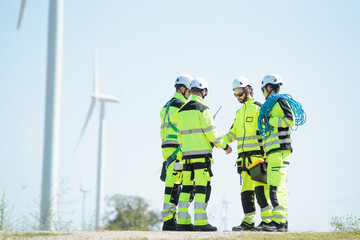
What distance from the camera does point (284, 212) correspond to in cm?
1213

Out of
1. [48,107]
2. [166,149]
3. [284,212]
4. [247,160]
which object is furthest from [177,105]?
[48,107]

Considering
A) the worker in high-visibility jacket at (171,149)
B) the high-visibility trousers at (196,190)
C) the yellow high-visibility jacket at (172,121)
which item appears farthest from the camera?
the yellow high-visibility jacket at (172,121)

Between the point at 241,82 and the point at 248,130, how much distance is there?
0.97m

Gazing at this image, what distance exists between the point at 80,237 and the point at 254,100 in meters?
4.53

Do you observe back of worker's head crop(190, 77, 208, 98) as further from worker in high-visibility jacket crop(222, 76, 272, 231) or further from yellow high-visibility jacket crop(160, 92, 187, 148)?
yellow high-visibility jacket crop(160, 92, 187, 148)

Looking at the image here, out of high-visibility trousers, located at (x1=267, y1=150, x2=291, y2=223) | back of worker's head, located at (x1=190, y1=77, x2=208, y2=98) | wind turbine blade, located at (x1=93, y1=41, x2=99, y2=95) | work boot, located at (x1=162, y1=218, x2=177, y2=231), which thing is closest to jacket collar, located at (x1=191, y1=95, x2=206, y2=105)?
back of worker's head, located at (x1=190, y1=77, x2=208, y2=98)

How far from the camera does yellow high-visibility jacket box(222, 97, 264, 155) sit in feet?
42.5

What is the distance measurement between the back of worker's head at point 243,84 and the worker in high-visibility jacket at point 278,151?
1.32ft

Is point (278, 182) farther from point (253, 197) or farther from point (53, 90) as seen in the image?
point (53, 90)

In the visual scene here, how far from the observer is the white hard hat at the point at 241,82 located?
1317 cm

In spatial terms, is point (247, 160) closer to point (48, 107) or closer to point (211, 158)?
point (211, 158)

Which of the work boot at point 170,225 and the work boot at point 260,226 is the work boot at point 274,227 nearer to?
the work boot at point 260,226

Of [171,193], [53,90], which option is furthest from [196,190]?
[53,90]

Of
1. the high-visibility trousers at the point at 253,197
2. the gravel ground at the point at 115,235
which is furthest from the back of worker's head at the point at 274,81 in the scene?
the gravel ground at the point at 115,235
